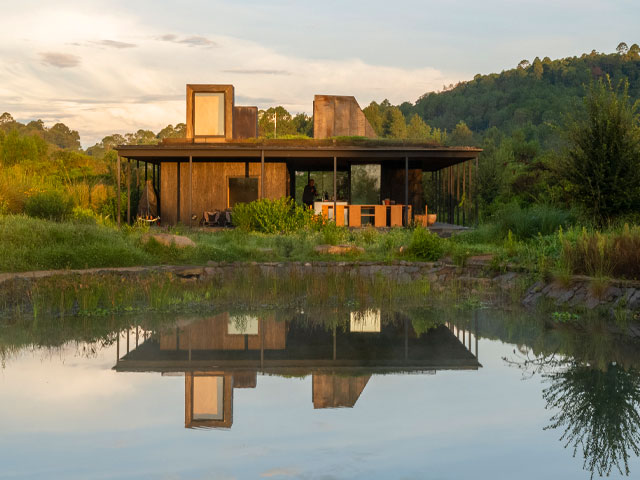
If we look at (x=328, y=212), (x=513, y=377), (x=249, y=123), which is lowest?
(x=513, y=377)

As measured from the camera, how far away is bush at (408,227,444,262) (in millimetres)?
14820

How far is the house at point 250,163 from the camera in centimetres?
2212

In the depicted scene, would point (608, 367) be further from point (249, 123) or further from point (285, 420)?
point (249, 123)

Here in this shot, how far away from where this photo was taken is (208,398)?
5367mm

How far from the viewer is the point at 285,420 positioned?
16.1ft

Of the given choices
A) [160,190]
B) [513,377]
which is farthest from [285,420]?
[160,190]

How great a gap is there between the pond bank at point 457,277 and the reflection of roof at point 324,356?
312 centimetres

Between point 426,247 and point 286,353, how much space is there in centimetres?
840

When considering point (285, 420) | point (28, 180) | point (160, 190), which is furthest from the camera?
point (160, 190)

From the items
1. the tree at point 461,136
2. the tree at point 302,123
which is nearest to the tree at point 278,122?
the tree at point 302,123

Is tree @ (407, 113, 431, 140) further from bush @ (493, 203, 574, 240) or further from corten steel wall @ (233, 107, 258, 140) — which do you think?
bush @ (493, 203, 574, 240)

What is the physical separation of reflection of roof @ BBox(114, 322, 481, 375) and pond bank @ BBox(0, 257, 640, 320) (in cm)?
312

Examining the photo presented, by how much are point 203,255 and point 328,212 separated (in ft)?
27.1

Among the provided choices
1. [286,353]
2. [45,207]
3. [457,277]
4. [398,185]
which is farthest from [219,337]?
[398,185]
